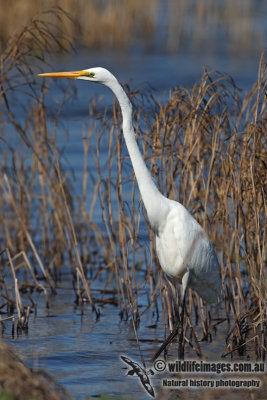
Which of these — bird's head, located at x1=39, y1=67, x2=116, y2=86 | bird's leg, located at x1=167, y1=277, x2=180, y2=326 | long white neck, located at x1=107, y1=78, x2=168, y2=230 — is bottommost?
bird's leg, located at x1=167, y1=277, x2=180, y2=326

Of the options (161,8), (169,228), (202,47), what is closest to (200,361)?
(169,228)

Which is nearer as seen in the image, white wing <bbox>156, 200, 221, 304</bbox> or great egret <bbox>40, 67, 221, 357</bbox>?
great egret <bbox>40, 67, 221, 357</bbox>

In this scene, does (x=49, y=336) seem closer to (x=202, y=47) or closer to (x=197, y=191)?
(x=197, y=191)

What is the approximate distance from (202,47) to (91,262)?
12.9 m

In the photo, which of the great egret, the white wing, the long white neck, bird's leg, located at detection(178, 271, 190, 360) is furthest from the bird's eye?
bird's leg, located at detection(178, 271, 190, 360)

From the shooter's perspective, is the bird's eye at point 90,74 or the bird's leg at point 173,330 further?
the bird's leg at point 173,330

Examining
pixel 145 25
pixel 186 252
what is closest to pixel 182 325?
pixel 186 252

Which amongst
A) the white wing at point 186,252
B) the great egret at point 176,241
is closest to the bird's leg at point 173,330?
the great egret at point 176,241

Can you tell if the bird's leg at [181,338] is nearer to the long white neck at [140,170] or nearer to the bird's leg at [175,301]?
the bird's leg at [175,301]

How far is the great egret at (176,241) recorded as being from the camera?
437cm

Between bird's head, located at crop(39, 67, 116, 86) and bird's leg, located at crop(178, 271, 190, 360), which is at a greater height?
bird's head, located at crop(39, 67, 116, 86)

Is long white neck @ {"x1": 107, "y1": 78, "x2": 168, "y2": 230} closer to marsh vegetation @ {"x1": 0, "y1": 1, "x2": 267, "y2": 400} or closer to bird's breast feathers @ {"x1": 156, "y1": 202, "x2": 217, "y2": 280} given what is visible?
bird's breast feathers @ {"x1": 156, "y1": 202, "x2": 217, "y2": 280}

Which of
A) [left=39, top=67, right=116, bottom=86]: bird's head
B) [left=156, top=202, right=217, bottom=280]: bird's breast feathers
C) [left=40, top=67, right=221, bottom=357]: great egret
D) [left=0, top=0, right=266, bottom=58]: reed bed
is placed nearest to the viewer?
[left=39, top=67, right=116, bottom=86]: bird's head

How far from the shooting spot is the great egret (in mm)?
4367
